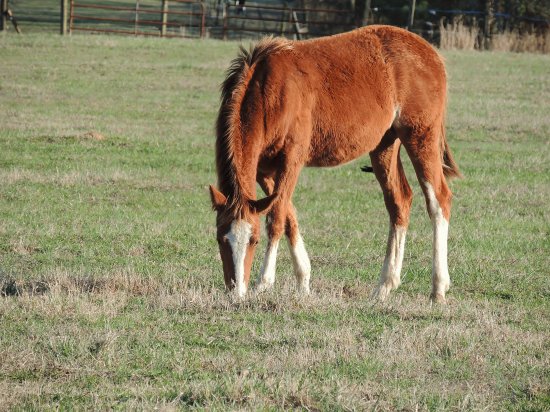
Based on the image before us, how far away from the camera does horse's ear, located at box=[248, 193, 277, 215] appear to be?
6643 millimetres

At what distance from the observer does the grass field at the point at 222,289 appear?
509cm

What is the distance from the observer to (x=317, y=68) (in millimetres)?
7672

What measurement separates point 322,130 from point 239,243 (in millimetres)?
1476

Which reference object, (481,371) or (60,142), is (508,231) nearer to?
(481,371)

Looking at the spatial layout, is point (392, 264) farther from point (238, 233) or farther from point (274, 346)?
point (274, 346)

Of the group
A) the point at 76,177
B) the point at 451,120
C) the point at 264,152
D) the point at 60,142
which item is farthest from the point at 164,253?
the point at 451,120

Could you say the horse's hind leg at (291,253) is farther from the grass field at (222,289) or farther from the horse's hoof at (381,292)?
the horse's hoof at (381,292)

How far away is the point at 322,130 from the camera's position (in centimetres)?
761

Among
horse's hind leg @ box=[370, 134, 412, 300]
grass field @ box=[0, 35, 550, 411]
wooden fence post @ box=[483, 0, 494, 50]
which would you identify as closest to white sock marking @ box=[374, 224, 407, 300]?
horse's hind leg @ box=[370, 134, 412, 300]

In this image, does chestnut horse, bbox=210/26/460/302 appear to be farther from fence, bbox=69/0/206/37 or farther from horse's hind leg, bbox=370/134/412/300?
fence, bbox=69/0/206/37

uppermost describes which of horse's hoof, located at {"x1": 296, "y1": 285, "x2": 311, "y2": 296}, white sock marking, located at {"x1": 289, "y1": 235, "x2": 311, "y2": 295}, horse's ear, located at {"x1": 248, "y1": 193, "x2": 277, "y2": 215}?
horse's ear, located at {"x1": 248, "y1": 193, "x2": 277, "y2": 215}

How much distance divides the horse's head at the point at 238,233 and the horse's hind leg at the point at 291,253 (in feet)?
2.39

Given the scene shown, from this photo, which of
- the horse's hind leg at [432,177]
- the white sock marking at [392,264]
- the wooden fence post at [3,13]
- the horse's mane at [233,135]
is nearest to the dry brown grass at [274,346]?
the white sock marking at [392,264]

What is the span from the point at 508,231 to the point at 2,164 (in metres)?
6.81
